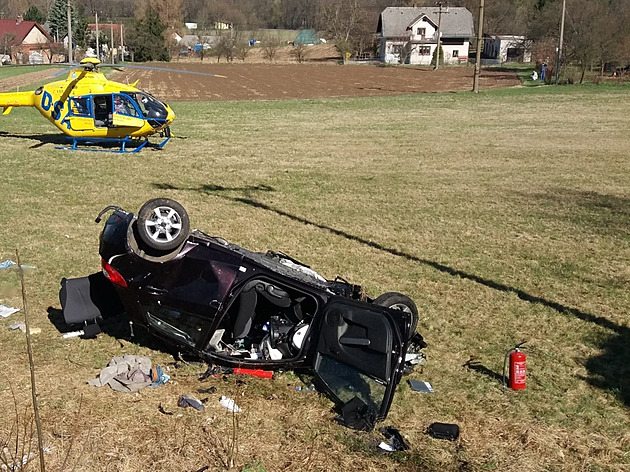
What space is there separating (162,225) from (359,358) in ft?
7.52

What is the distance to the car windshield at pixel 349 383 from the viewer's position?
18.5 ft

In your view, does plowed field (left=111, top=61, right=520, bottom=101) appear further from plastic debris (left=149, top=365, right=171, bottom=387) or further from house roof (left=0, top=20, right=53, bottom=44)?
house roof (left=0, top=20, right=53, bottom=44)

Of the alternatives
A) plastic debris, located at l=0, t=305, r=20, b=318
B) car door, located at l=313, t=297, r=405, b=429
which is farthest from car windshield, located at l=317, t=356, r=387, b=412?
plastic debris, located at l=0, t=305, r=20, b=318

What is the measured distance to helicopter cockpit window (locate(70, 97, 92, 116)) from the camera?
62.0 ft

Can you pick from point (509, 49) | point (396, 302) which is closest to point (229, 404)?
point (396, 302)

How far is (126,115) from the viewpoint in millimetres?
19000

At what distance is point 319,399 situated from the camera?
6047 mm

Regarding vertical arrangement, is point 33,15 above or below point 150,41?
above

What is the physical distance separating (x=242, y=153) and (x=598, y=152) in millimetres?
10915

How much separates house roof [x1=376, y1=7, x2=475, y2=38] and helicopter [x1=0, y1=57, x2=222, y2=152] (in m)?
78.9

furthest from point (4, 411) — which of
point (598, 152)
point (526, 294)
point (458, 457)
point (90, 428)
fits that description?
point (598, 152)

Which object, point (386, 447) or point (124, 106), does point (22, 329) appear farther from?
point (124, 106)

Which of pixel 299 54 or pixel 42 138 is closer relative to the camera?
pixel 42 138

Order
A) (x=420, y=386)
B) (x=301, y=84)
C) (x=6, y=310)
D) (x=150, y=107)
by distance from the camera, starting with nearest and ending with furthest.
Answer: (x=420, y=386) → (x=6, y=310) → (x=150, y=107) → (x=301, y=84)
